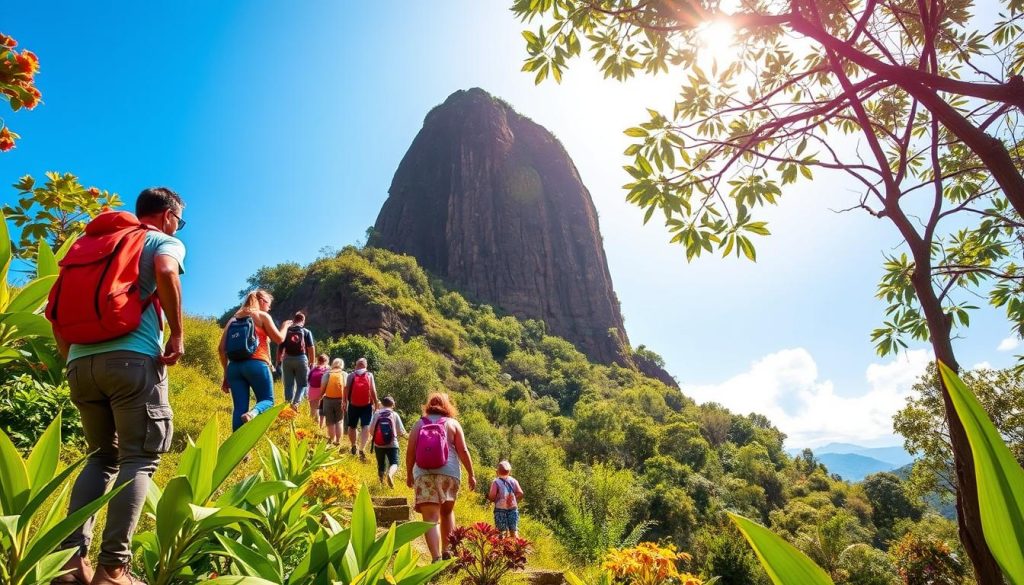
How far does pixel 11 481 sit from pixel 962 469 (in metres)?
2.82

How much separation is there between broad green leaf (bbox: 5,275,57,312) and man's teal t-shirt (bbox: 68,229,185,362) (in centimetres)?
84

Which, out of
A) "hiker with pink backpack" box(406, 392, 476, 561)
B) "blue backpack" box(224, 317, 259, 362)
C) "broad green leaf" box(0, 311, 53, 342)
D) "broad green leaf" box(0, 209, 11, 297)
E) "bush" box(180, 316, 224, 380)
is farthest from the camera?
"bush" box(180, 316, 224, 380)

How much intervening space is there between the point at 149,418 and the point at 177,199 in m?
1.08

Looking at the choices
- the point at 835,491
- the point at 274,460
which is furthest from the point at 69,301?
the point at 835,491

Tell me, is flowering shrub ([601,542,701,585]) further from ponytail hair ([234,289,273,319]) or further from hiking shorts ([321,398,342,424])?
hiking shorts ([321,398,342,424])

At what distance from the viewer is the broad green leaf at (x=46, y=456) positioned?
147 centimetres

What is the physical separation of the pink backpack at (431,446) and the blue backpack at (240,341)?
5.17ft

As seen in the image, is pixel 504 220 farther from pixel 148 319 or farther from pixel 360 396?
pixel 148 319

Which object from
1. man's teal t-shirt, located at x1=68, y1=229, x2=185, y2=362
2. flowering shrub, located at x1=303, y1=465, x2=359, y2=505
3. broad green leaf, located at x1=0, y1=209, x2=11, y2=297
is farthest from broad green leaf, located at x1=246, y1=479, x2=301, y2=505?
broad green leaf, located at x1=0, y1=209, x2=11, y2=297

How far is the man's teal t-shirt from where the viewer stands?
181cm

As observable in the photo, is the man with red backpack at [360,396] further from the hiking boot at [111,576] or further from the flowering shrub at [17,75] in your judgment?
the hiking boot at [111,576]

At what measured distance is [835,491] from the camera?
45.2 meters

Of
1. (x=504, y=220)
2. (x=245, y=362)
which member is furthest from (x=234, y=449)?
(x=504, y=220)

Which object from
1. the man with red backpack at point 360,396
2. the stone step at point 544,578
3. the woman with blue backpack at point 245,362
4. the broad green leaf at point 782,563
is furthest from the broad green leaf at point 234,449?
the man with red backpack at point 360,396
